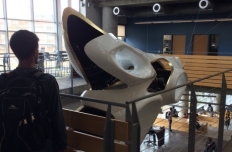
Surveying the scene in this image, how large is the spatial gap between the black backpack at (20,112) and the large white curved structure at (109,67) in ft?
3.16

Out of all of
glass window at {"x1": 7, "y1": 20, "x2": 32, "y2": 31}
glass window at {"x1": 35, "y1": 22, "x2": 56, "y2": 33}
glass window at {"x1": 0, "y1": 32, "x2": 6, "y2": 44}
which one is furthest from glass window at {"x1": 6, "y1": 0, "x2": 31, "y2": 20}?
glass window at {"x1": 0, "y1": 32, "x2": 6, "y2": 44}

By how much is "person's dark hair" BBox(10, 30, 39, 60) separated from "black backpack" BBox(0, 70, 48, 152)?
112mm

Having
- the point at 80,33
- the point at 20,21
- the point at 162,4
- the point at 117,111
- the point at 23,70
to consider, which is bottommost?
the point at 117,111

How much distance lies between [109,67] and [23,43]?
102 centimetres

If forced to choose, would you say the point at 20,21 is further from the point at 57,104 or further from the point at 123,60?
the point at 57,104

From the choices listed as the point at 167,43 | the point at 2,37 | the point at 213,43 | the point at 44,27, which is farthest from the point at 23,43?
the point at 167,43

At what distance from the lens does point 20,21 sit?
→ 1163 centimetres

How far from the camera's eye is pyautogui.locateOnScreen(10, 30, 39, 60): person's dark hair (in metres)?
1.45

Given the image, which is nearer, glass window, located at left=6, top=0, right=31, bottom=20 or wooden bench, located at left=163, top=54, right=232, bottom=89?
wooden bench, located at left=163, top=54, right=232, bottom=89

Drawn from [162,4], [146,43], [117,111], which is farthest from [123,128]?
[146,43]

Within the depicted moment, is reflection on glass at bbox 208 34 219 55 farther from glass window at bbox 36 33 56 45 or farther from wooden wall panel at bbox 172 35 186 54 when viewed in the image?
glass window at bbox 36 33 56 45

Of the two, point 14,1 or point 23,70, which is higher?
point 14,1

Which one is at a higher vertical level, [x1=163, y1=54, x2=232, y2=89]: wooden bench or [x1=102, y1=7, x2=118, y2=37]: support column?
[x1=102, y1=7, x2=118, y2=37]: support column

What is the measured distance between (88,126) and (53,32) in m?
11.8
